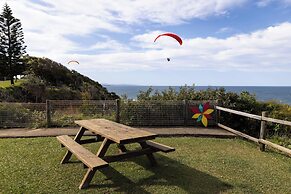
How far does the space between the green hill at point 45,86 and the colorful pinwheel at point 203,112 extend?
9.57 m

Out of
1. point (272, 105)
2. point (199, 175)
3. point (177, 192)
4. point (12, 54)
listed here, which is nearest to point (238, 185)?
point (199, 175)

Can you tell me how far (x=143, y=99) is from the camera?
404 inches

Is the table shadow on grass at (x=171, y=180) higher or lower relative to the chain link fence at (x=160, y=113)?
lower

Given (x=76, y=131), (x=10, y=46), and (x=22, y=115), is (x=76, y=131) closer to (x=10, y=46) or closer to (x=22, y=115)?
(x=22, y=115)

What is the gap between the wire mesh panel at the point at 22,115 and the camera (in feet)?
30.1

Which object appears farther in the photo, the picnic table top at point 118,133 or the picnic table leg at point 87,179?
the picnic table top at point 118,133

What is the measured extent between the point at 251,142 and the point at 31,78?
19534mm

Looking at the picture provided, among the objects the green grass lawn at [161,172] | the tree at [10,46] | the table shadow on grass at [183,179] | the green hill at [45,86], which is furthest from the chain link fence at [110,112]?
the tree at [10,46]

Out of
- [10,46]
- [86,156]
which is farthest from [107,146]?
[10,46]

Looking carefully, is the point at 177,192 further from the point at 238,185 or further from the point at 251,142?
the point at 251,142

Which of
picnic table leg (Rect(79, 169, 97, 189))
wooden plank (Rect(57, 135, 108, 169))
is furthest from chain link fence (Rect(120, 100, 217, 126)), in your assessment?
picnic table leg (Rect(79, 169, 97, 189))

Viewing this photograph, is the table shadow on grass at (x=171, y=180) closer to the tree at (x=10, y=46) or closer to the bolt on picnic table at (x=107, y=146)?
the bolt on picnic table at (x=107, y=146)

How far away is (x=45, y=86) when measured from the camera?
2142 centimetres

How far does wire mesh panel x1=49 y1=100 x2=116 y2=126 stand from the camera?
30.7 ft
